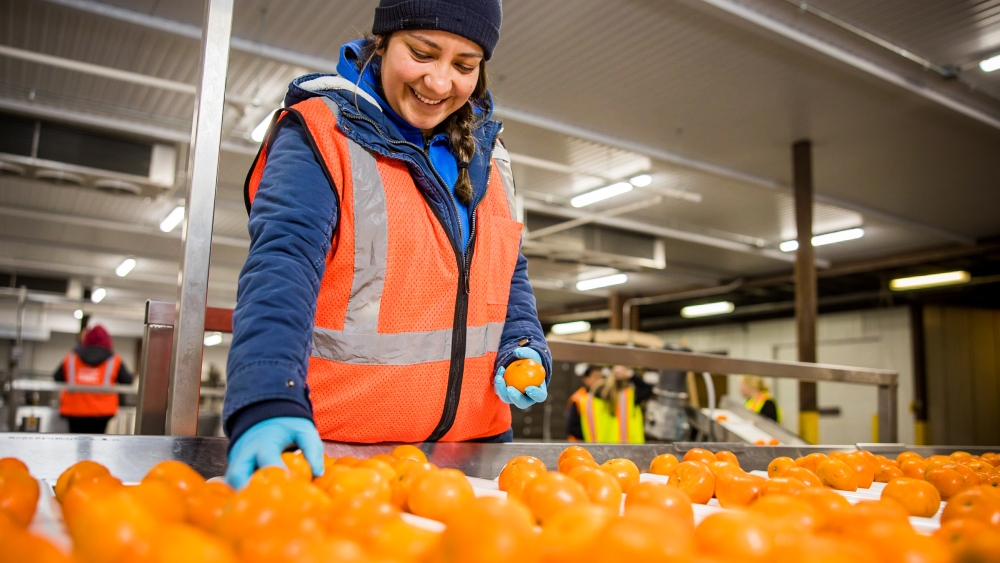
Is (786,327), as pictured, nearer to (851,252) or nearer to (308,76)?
(851,252)

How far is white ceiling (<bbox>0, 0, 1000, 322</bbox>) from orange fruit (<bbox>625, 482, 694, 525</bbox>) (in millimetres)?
4357

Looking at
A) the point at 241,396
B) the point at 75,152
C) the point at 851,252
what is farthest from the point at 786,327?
the point at 241,396

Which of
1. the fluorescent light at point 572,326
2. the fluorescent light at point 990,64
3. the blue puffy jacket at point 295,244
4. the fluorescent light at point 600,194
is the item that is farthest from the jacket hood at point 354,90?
the fluorescent light at point 572,326

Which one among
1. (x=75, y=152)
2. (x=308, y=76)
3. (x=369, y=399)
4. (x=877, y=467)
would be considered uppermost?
(x=75, y=152)

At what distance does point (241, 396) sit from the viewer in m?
1.00

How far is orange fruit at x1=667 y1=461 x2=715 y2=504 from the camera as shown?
1.26m

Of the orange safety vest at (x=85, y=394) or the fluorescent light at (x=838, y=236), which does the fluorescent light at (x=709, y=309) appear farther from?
the orange safety vest at (x=85, y=394)

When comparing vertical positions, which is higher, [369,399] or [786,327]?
[786,327]

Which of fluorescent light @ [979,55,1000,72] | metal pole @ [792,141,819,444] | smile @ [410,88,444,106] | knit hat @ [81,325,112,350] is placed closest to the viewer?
smile @ [410,88,444,106]

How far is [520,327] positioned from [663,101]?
6552 mm

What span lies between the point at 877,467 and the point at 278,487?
145 centimetres

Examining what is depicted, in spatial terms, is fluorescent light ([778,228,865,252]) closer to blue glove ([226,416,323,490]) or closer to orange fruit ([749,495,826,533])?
orange fruit ([749,495,826,533])

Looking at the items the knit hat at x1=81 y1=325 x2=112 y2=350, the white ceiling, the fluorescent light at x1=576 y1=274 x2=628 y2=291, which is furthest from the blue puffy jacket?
the fluorescent light at x1=576 y1=274 x2=628 y2=291

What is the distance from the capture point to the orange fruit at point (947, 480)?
1.39 meters
